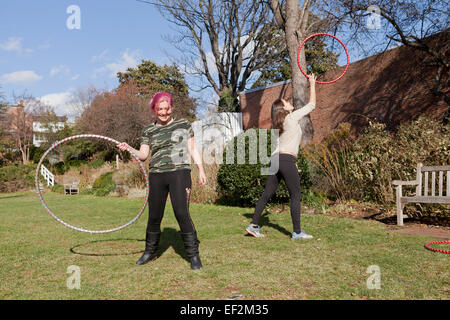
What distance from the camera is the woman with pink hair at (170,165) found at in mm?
3900

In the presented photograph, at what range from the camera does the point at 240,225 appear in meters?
6.79

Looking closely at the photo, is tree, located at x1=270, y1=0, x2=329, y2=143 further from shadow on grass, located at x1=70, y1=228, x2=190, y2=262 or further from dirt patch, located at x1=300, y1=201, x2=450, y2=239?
shadow on grass, located at x1=70, y1=228, x2=190, y2=262

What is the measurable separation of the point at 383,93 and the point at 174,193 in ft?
39.8

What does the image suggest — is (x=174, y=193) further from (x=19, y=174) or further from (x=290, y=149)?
(x=19, y=174)

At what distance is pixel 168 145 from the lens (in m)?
3.96

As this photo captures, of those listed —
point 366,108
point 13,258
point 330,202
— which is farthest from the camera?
point 366,108

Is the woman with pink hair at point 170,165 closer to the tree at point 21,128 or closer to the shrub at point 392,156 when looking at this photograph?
the shrub at point 392,156

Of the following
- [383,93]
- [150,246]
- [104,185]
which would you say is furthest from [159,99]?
[104,185]

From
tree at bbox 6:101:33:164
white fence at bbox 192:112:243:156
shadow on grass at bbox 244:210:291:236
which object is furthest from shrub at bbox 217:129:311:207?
tree at bbox 6:101:33:164

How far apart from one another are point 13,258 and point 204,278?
2731 mm

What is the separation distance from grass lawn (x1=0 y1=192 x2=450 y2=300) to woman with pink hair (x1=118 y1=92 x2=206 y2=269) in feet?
1.60

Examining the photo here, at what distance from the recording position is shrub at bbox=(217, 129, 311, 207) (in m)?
8.95
